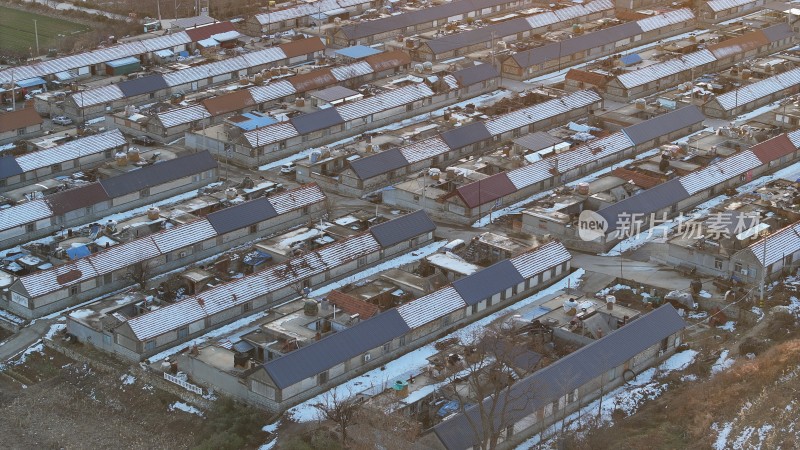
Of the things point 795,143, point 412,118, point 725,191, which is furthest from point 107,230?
point 795,143

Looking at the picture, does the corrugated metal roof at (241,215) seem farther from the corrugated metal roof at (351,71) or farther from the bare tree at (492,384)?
the corrugated metal roof at (351,71)

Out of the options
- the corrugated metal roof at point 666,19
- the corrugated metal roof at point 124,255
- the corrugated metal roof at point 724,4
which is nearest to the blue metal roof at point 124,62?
the corrugated metal roof at point 124,255

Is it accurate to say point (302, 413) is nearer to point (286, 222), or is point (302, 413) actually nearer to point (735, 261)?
point (286, 222)

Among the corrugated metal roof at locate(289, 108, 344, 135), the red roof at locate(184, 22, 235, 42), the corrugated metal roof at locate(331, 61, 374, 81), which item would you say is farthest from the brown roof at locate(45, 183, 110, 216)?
the red roof at locate(184, 22, 235, 42)

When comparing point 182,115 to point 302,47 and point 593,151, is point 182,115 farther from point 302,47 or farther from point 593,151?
point 593,151

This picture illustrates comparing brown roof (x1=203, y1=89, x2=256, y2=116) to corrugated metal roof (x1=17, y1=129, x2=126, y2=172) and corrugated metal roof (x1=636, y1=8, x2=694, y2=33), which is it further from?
corrugated metal roof (x1=636, y1=8, x2=694, y2=33)

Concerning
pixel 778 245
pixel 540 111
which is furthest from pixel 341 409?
pixel 540 111

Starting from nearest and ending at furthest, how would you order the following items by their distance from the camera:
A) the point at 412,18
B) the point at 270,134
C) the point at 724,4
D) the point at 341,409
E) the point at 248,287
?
the point at 341,409 → the point at 248,287 → the point at 270,134 → the point at 412,18 → the point at 724,4
